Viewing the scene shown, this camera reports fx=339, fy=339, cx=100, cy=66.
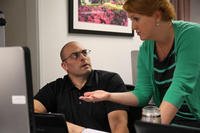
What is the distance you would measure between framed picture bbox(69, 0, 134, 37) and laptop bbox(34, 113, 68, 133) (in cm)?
190

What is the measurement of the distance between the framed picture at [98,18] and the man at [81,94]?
758 mm

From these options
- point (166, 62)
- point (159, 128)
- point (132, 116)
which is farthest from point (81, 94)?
point (159, 128)

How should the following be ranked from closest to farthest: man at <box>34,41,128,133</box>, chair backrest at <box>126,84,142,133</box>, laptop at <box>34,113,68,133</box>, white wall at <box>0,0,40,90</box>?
laptop at <box>34,113,68,133</box> < chair backrest at <box>126,84,142,133</box> < man at <box>34,41,128,133</box> < white wall at <box>0,0,40,90</box>

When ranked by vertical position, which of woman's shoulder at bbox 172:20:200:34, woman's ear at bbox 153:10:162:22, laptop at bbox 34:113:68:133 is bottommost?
laptop at bbox 34:113:68:133

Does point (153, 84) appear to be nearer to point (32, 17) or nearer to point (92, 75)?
point (92, 75)

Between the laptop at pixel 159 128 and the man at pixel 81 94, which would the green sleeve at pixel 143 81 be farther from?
the laptop at pixel 159 128

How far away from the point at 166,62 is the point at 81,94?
806 mm

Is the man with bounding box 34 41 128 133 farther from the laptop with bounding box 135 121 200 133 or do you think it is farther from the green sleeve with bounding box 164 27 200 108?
the laptop with bounding box 135 121 200 133

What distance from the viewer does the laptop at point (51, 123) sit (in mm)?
1213

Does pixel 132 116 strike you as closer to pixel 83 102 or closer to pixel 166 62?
pixel 83 102

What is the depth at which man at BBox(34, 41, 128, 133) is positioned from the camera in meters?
2.07

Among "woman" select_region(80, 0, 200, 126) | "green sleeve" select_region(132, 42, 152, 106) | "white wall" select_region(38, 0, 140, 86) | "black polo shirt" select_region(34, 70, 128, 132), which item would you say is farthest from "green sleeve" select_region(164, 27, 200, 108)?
"white wall" select_region(38, 0, 140, 86)

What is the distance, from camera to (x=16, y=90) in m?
0.90

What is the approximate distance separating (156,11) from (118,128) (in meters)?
0.77
